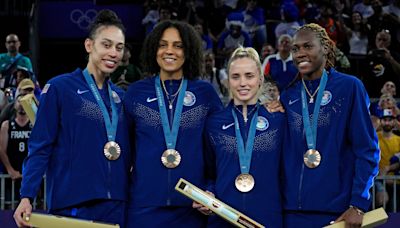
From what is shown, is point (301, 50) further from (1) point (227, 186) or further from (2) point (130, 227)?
(2) point (130, 227)

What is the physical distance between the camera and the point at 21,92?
11945 millimetres

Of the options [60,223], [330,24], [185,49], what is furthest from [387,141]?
[60,223]

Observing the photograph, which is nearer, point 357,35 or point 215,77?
point 215,77

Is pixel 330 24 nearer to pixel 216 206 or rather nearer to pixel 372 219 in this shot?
pixel 372 219

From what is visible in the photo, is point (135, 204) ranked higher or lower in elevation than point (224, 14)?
lower

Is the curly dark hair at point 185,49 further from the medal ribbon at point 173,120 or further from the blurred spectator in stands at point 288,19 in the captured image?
the blurred spectator in stands at point 288,19

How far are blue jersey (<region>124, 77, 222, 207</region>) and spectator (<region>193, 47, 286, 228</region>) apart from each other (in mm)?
104

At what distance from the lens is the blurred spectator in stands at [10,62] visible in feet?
44.7

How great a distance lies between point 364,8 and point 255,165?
10393mm

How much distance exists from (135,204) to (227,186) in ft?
2.18

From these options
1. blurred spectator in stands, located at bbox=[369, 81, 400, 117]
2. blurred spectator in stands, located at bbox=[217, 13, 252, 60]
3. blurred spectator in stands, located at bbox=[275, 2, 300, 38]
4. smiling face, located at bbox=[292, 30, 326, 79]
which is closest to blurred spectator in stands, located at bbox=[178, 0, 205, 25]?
blurred spectator in stands, located at bbox=[217, 13, 252, 60]

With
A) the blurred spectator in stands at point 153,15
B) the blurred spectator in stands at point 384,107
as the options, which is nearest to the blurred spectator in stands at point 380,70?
the blurred spectator in stands at point 384,107

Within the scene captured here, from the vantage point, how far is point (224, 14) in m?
16.9

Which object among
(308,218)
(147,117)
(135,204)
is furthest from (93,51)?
(308,218)
